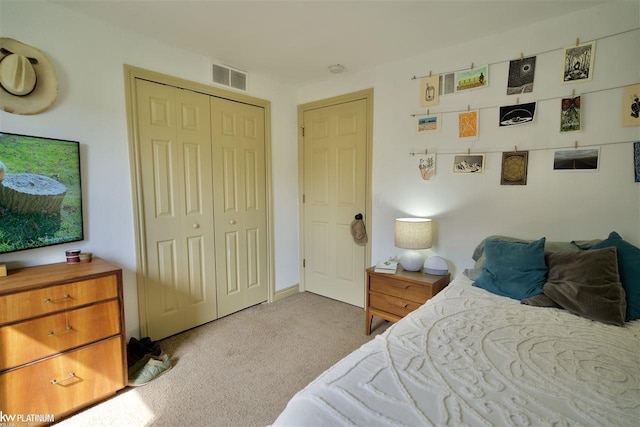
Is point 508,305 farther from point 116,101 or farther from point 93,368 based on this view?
point 116,101

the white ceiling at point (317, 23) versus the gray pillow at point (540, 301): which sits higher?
the white ceiling at point (317, 23)

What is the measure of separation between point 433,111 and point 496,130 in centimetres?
52

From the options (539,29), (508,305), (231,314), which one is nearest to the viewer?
(508,305)

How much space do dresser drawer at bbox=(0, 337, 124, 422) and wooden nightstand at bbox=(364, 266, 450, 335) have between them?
5.93 feet

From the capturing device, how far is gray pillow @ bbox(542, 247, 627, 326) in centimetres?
150

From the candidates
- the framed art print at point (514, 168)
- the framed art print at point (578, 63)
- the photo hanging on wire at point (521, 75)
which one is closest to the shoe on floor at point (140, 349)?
the framed art print at point (514, 168)

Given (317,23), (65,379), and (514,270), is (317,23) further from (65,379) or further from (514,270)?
Result: (65,379)

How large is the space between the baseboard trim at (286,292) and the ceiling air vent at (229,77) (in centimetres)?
218

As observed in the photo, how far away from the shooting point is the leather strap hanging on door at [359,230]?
3088 mm

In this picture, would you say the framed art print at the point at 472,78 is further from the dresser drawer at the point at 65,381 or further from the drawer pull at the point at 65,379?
the drawer pull at the point at 65,379

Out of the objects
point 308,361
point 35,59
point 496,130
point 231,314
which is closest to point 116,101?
point 35,59

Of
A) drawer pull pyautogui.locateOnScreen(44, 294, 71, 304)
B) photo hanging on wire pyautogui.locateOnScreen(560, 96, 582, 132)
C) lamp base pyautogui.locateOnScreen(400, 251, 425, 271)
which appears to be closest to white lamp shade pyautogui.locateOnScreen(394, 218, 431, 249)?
lamp base pyautogui.locateOnScreen(400, 251, 425, 271)

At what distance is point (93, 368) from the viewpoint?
177cm

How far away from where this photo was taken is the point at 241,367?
2.17 meters
